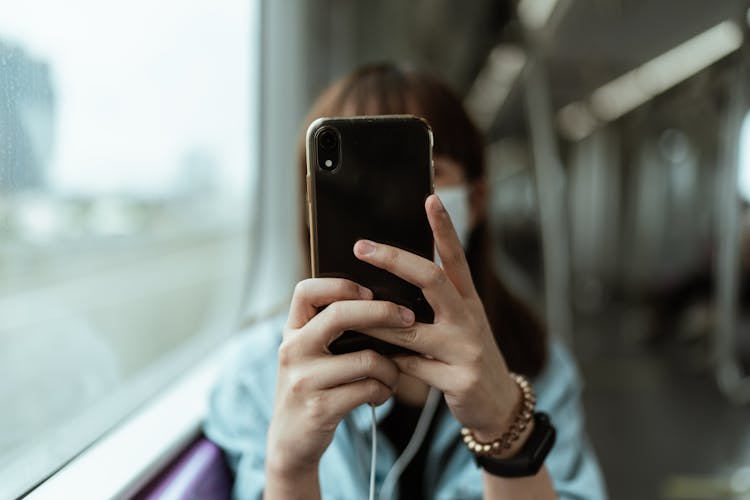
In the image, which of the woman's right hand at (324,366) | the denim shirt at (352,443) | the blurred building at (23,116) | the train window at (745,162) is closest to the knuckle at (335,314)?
the woman's right hand at (324,366)

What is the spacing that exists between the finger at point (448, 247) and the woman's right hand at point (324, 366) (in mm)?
46

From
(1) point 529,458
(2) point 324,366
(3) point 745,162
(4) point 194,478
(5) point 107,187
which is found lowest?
(4) point 194,478

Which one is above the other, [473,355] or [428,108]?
[428,108]

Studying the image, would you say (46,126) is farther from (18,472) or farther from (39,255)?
(39,255)

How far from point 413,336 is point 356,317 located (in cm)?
5

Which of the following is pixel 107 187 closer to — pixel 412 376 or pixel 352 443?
pixel 352 443

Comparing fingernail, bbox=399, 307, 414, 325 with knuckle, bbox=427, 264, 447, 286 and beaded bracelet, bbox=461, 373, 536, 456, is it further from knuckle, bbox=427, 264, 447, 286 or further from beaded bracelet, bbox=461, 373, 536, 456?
beaded bracelet, bbox=461, 373, 536, 456

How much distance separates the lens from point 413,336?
43 cm

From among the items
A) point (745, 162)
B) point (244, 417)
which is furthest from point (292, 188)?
point (745, 162)

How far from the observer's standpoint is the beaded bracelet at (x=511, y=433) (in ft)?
1.66

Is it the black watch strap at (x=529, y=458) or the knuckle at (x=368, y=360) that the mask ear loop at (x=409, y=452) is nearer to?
the black watch strap at (x=529, y=458)

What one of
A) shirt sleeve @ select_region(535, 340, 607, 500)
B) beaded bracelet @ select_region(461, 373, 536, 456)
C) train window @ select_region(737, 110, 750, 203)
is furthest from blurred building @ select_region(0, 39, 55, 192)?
train window @ select_region(737, 110, 750, 203)

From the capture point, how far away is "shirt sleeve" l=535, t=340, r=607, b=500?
2.39ft

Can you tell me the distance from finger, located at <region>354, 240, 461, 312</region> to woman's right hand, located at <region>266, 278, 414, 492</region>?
0.02 metres
